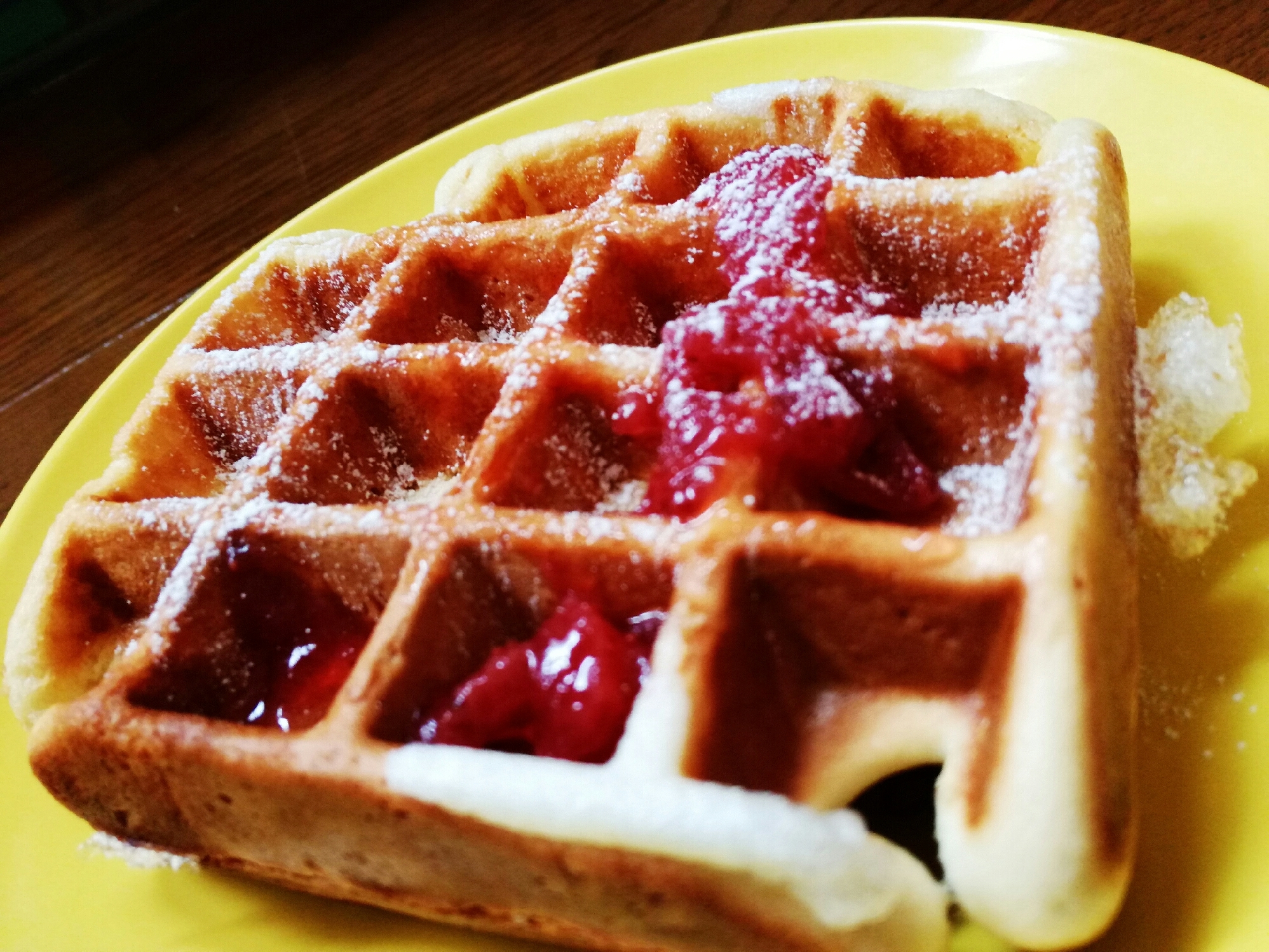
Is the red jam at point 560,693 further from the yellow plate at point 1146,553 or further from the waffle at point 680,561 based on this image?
the yellow plate at point 1146,553

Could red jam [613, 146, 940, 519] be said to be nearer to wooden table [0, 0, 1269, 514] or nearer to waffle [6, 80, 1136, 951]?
waffle [6, 80, 1136, 951]

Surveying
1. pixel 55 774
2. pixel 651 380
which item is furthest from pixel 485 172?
pixel 55 774

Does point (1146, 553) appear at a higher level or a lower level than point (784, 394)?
lower

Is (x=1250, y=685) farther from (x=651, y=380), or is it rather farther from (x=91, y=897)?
(x=91, y=897)

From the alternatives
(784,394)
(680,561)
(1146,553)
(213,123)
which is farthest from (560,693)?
(213,123)

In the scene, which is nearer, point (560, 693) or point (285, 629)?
point (560, 693)

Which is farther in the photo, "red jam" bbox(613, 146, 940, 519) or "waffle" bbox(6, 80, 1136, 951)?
"red jam" bbox(613, 146, 940, 519)

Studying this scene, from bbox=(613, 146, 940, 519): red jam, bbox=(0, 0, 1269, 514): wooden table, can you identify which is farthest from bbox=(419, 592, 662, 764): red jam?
bbox=(0, 0, 1269, 514): wooden table

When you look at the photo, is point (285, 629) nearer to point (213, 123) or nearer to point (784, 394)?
point (784, 394)
